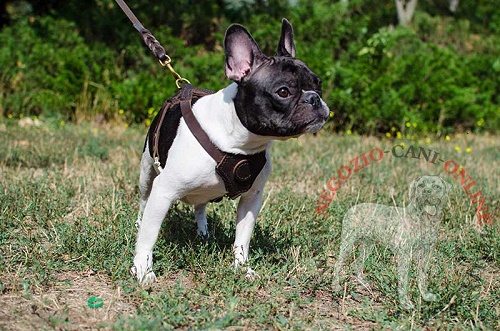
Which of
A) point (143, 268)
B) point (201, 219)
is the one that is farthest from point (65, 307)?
point (201, 219)

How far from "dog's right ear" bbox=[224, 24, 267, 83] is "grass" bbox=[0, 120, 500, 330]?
1063mm

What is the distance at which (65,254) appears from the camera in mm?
3518

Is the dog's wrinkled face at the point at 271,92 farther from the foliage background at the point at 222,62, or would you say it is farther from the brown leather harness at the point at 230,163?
the foliage background at the point at 222,62

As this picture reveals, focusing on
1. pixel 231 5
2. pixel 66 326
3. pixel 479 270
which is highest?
pixel 231 5

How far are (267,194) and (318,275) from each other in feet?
5.15

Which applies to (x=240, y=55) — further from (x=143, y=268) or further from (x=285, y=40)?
(x=143, y=268)

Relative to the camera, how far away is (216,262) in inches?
134

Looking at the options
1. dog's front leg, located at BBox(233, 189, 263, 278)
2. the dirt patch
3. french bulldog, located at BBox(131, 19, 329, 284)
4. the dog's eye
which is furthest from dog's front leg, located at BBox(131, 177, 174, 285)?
the dog's eye

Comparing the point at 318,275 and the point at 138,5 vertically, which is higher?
the point at 138,5

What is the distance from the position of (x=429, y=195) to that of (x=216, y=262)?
1289 mm

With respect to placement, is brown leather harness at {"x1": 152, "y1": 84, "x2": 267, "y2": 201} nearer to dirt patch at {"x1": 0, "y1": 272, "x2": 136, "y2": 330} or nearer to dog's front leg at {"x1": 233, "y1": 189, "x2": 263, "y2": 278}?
dog's front leg at {"x1": 233, "y1": 189, "x2": 263, "y2": 278}

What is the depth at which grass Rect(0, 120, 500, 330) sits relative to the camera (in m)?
2.87

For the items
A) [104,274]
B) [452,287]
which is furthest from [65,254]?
[452,287]

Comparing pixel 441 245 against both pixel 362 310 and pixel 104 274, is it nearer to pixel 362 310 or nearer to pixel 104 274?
pixel 362 310
